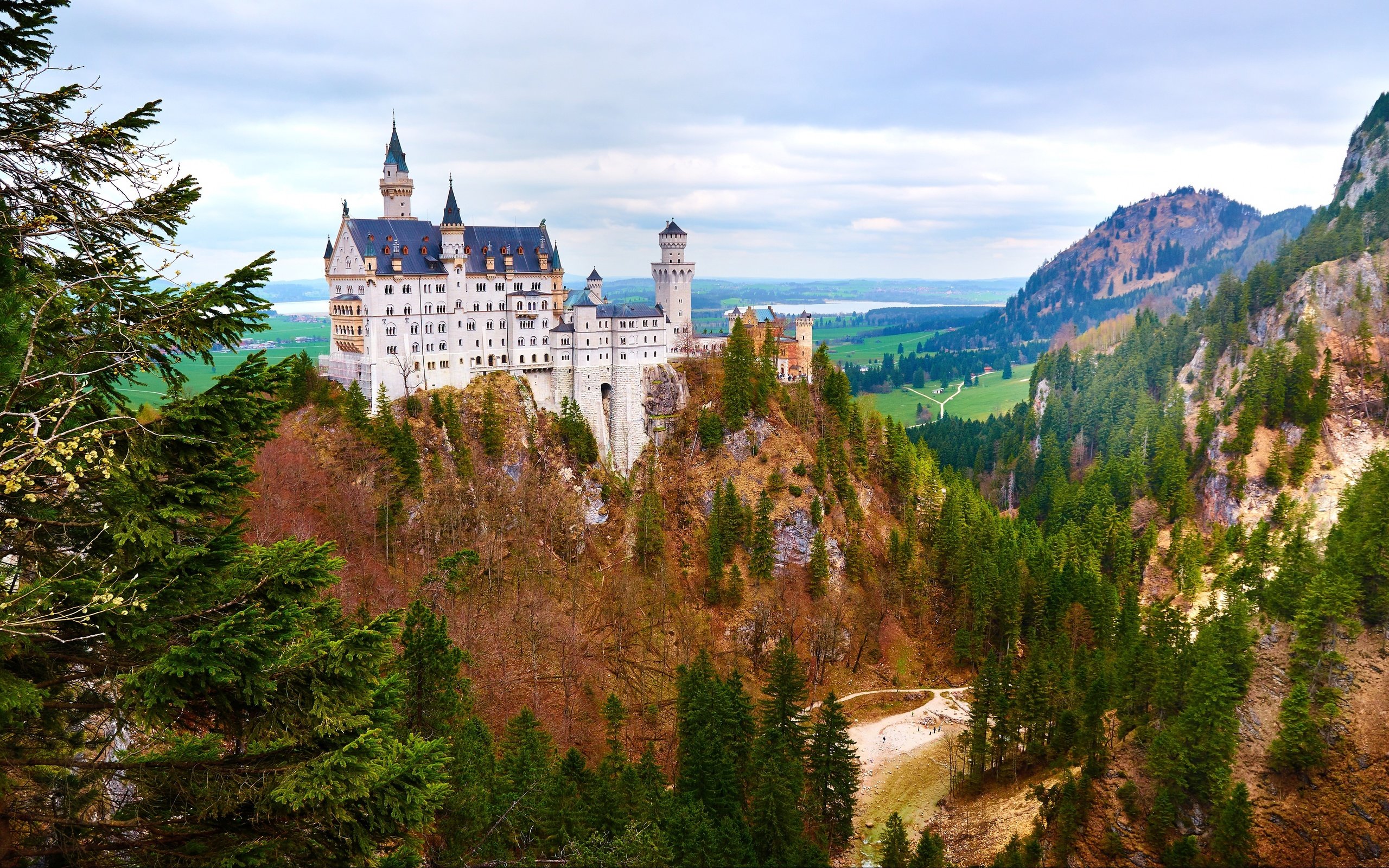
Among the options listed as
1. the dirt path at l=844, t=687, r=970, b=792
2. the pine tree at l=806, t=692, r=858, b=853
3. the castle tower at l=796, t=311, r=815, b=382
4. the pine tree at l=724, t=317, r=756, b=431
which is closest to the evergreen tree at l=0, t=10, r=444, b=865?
the pine tree at l=806, t=692, r=858, b=853

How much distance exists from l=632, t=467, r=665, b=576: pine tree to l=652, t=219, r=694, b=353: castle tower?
19870 millimetres

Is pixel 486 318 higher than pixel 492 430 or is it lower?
higher

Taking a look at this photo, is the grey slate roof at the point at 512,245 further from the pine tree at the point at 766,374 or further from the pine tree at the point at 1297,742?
the pine tree at the point at 1297,742

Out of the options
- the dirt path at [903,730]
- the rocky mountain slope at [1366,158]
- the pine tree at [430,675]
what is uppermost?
the rocky mountain slope at [1366,158]

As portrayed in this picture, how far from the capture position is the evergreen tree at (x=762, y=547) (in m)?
83.4

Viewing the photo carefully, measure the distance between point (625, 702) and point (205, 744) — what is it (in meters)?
57.2

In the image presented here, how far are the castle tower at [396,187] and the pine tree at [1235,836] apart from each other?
249 ft

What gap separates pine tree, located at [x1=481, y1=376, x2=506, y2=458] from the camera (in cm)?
7675

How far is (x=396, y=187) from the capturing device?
265 feet

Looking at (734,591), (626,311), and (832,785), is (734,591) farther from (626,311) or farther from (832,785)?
(626,311)

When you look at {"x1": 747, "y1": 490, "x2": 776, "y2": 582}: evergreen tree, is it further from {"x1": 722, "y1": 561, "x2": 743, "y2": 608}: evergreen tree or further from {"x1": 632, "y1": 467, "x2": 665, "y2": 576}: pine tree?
{"x1": 632, "y1": 467, "x2": 665, "y2": 576}: pine tree

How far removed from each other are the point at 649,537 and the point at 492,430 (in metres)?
17.3

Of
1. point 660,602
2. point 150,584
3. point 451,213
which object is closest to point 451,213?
point 451,213

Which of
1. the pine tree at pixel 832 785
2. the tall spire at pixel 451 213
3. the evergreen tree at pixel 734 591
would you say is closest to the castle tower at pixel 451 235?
the tall spire at pixel 451 213
